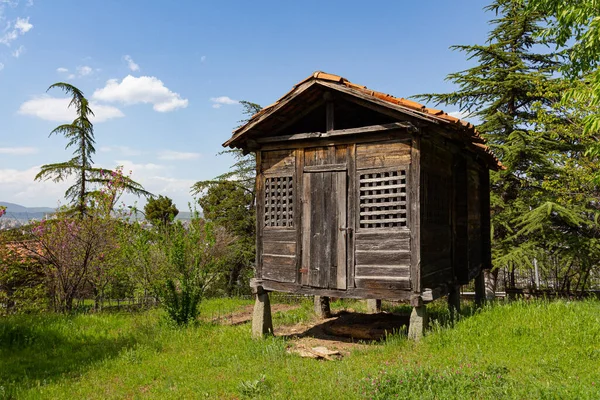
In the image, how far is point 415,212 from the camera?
7562 millimetres

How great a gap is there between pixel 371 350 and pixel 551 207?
941 cm

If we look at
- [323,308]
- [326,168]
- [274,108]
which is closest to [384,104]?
[326,168]

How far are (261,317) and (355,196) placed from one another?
10.9 feet

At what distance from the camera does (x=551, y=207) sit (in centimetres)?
1352

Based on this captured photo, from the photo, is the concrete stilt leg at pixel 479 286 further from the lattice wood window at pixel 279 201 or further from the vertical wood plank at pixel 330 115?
the vertical wood plank at pixel 330 115

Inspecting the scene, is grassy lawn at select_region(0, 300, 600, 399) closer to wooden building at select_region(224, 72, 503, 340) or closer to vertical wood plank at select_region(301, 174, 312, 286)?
wooden building at select_region(224, 72, 503, 340)

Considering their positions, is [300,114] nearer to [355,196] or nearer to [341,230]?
[355,196]

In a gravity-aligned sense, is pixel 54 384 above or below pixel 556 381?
below

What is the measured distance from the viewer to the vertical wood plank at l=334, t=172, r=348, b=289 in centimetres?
816

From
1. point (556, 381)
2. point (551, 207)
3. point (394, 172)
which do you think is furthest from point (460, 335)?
point (551, 207)

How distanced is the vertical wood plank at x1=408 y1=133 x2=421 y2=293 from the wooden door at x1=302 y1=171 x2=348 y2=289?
1.28 metres

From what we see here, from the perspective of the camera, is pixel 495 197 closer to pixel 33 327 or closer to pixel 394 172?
pixel 394 172

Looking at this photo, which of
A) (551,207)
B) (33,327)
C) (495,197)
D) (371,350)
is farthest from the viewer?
(495,197)

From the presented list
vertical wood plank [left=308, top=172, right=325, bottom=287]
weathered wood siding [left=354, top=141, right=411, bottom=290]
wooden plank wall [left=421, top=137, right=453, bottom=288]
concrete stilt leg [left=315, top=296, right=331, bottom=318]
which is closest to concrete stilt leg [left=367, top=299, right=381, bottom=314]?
concrete stilt leg [left=315, top=296, right=331, bottom=318]
